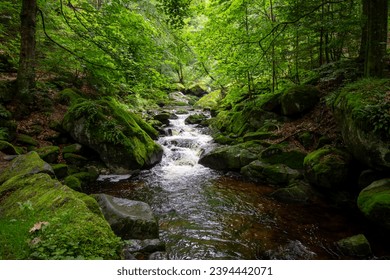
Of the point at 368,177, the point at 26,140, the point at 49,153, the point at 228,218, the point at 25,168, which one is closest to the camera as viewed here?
the point at 25,168

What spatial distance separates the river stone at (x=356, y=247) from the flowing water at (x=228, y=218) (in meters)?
0.21

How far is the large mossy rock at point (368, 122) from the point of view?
504cm

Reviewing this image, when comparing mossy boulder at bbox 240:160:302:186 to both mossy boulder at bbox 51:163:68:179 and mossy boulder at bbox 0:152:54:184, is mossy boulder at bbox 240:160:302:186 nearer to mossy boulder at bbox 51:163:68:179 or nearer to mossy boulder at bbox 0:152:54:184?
mossy boulder at bbox 51:163:68:179

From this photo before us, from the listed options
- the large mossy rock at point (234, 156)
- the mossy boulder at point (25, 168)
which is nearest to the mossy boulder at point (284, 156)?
the large mossy rock at point (234, 156)

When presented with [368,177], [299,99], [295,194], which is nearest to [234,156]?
[295,194]

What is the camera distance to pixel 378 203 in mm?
4648

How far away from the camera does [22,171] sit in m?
4.96

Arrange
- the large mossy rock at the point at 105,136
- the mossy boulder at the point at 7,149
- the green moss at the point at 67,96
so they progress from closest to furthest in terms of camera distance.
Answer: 1. the mossy boulder at the point at 7,149
2. the large mossy rock at the point at 105,136
3. the green moss at the point at 67,96

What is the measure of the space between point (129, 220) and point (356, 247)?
4265 millimetres

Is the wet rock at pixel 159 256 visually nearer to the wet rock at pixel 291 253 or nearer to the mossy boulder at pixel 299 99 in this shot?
the wet rock at pixel 291 253

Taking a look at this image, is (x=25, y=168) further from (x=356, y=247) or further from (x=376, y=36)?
(x=376, y=36)
